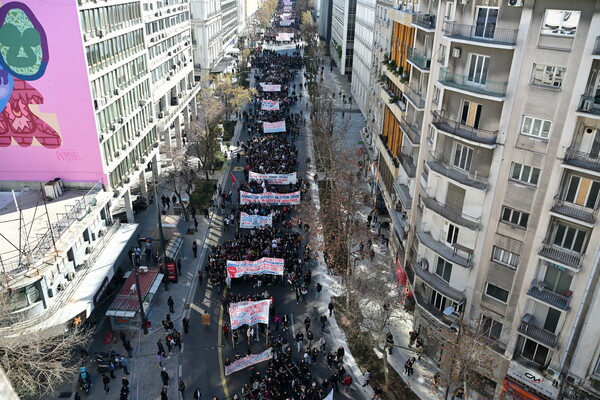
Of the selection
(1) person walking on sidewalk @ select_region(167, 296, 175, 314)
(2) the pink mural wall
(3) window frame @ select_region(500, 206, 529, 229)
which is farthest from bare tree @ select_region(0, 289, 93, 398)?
(3) window frame @ select_region(500, 206, 529, 229)

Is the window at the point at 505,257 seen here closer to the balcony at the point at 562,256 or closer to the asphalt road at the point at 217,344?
the balcony at the point at 562,256

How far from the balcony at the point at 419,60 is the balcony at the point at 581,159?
509 inches

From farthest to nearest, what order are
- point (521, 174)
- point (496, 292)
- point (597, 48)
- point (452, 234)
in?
point (452, 234) → point (496, 292) → point (521, 174) → point (597, 48)

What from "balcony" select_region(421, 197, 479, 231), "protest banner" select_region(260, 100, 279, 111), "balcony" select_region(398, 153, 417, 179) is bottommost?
"protest banner" select_region(260, 100, 279, 111)

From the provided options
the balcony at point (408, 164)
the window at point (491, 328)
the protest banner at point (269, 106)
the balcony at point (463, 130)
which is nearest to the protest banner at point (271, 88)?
the protest banner at point (269, 106)

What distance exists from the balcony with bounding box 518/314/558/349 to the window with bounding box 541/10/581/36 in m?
14.6

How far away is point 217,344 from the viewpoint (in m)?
31.7

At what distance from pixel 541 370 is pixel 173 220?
105ft

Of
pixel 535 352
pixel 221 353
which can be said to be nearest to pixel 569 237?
pixel 535 352

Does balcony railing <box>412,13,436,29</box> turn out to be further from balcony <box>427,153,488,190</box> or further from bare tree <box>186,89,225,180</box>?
bare tree <box>186,89,225,180</box>

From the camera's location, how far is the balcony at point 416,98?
108ft

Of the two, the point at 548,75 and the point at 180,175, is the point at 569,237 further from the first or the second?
the point at 180,175

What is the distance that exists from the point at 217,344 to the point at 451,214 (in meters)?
17.9

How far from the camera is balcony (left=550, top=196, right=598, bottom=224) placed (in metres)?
21.6
